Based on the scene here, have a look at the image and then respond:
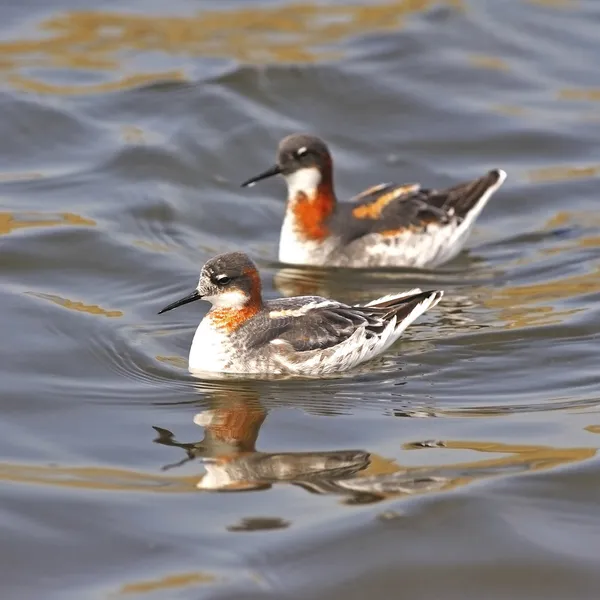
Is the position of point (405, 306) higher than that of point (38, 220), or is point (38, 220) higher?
point (38, 220)

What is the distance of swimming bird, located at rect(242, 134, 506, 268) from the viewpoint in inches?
562

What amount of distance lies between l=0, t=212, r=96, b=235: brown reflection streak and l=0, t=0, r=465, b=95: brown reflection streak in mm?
3886

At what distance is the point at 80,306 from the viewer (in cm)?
1205

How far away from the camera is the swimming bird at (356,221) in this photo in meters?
14.3

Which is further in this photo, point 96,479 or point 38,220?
point 38,220

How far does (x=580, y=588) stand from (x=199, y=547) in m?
2.08

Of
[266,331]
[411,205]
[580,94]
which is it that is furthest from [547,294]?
[580,94]

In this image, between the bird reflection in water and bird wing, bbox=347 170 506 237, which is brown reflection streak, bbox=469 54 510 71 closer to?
bird wing, bbox=347 170 506 237

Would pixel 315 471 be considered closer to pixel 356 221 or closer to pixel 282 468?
pixel 282 468

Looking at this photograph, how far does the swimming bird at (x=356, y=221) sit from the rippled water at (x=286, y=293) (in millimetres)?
Result: 245

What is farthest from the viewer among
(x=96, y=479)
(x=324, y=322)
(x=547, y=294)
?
(x=547, y=294)

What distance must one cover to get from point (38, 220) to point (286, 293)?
8.84ft

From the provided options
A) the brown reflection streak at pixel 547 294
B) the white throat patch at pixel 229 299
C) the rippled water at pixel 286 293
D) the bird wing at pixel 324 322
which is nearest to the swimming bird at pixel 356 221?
the rippled water at pixel 286 293

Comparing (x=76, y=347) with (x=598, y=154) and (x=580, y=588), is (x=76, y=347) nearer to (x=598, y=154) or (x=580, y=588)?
(x=580, y=588)
